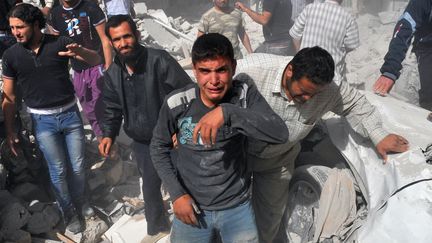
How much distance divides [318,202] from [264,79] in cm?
127

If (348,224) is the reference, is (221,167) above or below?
above

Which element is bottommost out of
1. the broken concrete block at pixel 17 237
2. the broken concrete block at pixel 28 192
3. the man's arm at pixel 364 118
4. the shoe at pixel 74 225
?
the shoe at pixel 74 225

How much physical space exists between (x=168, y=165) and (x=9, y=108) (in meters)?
2.02

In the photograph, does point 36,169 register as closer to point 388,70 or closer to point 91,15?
point 91,15

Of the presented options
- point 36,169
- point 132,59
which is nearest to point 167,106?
point 132,59

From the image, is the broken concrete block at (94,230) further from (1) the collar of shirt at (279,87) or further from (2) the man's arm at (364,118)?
(2) the man's arm at (364,118)

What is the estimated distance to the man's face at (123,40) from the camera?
10.4 feet

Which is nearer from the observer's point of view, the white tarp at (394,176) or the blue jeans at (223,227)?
the white tarp at (394,176)

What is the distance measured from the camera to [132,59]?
3.20m

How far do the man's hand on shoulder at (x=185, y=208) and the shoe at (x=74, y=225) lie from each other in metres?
2.14

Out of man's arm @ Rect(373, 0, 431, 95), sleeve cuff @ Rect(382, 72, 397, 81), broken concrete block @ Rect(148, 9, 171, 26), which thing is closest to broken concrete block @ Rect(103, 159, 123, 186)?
man's arm @ Rect(373, 0, 431, 95)

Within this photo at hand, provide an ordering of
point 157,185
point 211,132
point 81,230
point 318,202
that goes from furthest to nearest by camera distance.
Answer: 1. point 81,230
2. point 157,185
3. point 318,202
4. point 211,132

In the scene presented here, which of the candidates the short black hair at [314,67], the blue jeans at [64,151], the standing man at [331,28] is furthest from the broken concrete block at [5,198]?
the standing man at [331,28]

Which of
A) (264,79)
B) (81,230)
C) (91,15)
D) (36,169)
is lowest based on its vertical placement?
(81,230)
